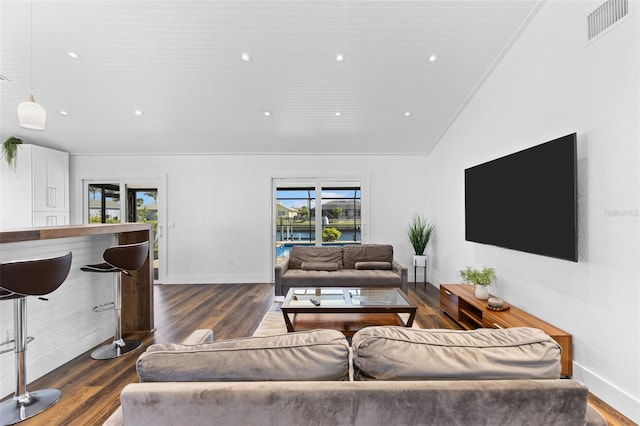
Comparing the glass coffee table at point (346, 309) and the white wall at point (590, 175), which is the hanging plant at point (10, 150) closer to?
the glass coffee table at point (346, 309)

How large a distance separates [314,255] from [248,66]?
Result: 9.42ft

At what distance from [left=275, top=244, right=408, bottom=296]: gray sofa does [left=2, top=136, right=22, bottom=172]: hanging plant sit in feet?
15.2

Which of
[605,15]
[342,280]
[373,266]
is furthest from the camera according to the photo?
[373,266]

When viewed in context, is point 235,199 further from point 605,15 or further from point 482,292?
point 605,15

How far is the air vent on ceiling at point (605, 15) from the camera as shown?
1919mm

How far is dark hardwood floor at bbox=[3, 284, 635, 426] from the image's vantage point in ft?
6.39

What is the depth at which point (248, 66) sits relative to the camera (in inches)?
132

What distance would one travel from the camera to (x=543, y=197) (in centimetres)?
245

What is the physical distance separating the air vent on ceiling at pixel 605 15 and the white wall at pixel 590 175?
7cm

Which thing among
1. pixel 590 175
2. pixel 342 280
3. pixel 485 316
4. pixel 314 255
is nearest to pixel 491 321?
pixel 485 316

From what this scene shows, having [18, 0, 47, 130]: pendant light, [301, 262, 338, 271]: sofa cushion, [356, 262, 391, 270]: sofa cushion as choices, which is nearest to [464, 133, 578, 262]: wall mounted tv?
[356, 262, 391, 270]: sofa cushion

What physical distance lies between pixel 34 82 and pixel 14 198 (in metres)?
2.30

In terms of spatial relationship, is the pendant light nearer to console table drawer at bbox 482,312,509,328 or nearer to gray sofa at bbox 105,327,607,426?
gray sofa at bbox 105,327,607,426

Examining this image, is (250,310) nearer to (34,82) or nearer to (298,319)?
(298,319)
